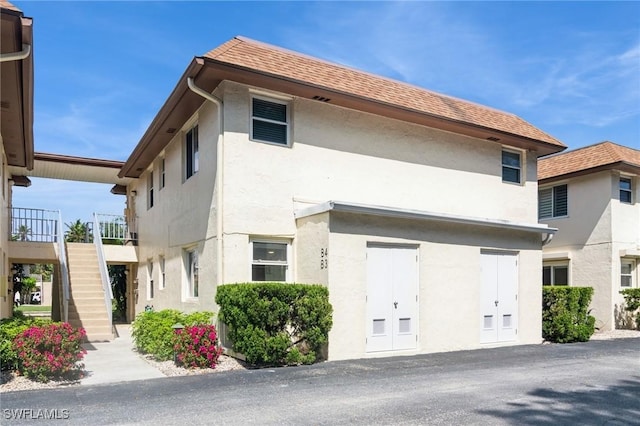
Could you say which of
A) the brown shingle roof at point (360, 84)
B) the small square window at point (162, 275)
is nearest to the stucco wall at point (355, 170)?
the brown shingle roof at point (360, 84)

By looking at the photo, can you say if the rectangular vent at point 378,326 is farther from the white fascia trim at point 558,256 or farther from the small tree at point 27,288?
the small tree at point 27,288

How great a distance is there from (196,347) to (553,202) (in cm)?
1705

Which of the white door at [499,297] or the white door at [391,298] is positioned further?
the white door at [499,297]

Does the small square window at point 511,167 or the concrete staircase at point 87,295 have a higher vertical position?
the small square window at point 511,167

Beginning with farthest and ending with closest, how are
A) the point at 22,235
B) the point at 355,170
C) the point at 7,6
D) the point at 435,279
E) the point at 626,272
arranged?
the point at 626,272, the point at 22,235, the point at 355,170, the point at 435,279, the point at 7,6

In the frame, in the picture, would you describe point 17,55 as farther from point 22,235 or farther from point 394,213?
point 22,235

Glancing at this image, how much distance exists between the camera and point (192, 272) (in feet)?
45.6

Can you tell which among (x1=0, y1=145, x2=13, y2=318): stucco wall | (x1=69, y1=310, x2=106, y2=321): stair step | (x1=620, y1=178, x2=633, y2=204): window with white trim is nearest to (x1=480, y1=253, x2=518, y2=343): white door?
(x1=620, y1=178, x2=633, y2=204): window with white trim

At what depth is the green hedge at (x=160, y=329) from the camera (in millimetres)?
10812

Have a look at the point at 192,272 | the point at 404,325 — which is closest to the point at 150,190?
the point at 192,272

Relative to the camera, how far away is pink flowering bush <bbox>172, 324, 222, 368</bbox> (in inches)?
388

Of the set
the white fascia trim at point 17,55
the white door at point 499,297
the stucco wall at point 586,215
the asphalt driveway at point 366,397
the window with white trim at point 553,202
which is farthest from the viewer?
the window with white trim at point 553,202

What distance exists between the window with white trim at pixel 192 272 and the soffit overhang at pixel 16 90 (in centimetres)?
489

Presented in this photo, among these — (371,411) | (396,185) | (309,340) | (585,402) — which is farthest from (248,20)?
(585,402)
